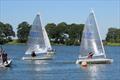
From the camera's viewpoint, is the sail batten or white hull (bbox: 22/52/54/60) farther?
the sail batten

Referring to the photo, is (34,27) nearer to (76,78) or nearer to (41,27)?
(41,27)

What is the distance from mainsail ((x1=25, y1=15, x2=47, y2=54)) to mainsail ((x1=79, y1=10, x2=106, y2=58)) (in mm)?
15193

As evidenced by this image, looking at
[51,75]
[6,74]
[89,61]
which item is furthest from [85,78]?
[89,61]

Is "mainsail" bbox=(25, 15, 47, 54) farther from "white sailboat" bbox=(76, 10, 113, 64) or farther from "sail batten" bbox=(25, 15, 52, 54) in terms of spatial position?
"white sailboat" bbox=(76, 10, 113, 64)

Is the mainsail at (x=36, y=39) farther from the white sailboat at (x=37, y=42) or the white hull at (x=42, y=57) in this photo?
the white hull at (x=42, y=57)

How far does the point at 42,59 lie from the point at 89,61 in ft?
50.9

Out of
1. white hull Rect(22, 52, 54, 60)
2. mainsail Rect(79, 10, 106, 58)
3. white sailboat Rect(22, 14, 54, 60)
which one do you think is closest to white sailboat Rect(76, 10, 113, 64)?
mainsail Rect(79, 10, 106, 58)

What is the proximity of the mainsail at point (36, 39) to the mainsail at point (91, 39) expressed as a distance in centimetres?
1519

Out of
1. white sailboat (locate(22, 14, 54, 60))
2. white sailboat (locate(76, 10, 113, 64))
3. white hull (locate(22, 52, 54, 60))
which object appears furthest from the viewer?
white sailboat (locate(22, 14, 54, 60))

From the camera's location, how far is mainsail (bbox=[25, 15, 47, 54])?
3907 inches

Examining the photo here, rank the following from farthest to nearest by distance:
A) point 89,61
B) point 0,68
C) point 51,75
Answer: point 89,61, point 0,68, point 51,75

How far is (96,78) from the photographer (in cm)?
5828

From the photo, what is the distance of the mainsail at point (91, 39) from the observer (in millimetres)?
85688

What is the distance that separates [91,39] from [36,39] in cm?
1581
